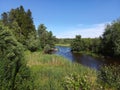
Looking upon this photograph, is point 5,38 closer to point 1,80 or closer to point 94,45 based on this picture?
point 1,80

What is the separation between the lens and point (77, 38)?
60.7 m

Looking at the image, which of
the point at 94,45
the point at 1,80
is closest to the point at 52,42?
the point at 94,45

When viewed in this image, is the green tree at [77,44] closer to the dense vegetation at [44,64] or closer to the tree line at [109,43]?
the dense vegetation at [44,64]

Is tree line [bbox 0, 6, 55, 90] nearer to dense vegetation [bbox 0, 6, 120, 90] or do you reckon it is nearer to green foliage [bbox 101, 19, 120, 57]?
dense vegetation [bbox 0, 6, 120, 90]

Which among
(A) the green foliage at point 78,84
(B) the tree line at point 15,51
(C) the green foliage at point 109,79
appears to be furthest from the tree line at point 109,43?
(A) the green foliage at point 78,84

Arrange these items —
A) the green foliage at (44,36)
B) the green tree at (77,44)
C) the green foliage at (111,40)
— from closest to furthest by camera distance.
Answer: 1. the green foliage at (111,40)
2. the green foliage at (44,36)
3. the green tree at (77,44)

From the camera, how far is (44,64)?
2066cm

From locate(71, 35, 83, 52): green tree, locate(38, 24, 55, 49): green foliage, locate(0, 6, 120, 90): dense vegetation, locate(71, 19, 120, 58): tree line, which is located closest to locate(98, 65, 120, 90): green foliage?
locate(0, 6, 120, 90): dense vegetation

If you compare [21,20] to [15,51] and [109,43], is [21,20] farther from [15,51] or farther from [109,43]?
[15,51]

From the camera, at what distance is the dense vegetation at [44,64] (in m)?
6.54

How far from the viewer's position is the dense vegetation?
654 cm

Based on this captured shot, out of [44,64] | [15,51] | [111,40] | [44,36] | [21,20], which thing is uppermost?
[21,20]

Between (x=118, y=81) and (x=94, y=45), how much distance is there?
44208 millimetres

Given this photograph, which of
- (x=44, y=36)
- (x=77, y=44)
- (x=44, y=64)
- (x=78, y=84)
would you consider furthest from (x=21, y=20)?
(x=78, y=84)
